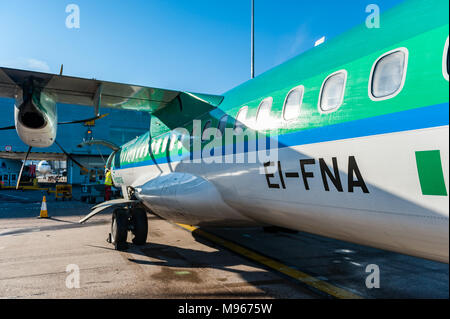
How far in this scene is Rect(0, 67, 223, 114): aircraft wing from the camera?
618 cm

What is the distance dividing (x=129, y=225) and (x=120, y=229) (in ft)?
1.47

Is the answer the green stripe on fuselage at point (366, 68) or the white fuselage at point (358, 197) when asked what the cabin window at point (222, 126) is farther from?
the green stripe on fuselage at point (366, 68)

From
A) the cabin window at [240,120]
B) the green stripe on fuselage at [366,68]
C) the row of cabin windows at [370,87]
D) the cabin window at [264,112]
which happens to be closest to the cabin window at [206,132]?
the cabin window at [240,120]

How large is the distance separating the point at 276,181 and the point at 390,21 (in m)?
2.04

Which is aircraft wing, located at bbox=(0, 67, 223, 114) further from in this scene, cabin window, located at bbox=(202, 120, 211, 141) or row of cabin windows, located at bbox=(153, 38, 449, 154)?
row of cabin windows, located at bbox=(153, 38, 449, 154)

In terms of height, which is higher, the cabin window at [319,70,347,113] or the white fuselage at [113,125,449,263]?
the cabin window at [319,70,347,113]

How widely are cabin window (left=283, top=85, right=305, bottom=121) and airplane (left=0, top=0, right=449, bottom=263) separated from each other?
0.7 inches

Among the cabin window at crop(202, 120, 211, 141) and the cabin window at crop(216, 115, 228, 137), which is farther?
the cabin window at crop(202, 120, 211, 141)

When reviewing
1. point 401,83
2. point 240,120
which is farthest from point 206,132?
point 401,83

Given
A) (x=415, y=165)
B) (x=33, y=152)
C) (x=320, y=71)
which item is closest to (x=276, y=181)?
(x=320, y=71)

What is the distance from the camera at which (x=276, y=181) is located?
372 cm

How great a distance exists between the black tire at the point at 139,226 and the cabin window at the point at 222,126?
2.83 m

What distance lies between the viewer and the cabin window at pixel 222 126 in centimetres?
524

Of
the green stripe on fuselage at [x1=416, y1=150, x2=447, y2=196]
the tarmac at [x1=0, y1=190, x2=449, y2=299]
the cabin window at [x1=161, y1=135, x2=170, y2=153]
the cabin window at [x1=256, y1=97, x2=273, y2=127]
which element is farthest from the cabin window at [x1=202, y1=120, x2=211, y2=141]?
the green stripe on fuselage at [x1=416, y1=150, x2=447, y2=196]
